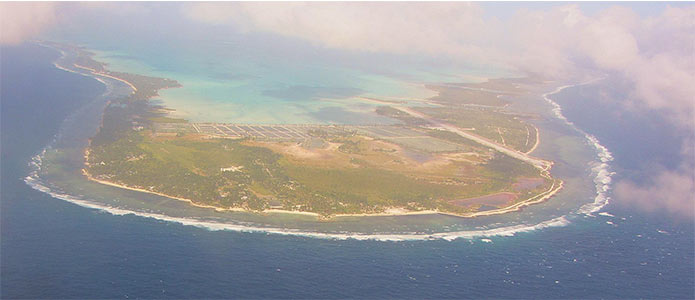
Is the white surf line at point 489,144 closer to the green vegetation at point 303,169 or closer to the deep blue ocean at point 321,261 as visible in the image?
the green vegetation at point 303,169

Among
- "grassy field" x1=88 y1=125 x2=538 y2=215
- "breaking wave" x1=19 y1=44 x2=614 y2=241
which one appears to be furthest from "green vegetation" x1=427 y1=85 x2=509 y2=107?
"breaking wave" x1=19 y1=44 x2=614 y2=241

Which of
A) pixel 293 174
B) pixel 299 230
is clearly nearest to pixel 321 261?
pixel 299 230

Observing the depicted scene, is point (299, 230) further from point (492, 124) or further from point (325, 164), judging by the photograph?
point (492, 124)

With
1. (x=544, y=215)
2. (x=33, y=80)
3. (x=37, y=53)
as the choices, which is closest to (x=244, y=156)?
(x=544, y=215)

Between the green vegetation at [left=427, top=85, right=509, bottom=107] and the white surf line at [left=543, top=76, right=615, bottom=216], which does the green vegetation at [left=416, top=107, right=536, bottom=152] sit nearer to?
the green vegetation at [left=427, top=85, right=509, bottom=107]

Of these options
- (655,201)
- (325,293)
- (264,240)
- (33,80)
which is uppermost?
(33,80)

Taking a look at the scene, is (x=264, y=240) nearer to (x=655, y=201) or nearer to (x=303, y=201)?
(x=303, y=201)
